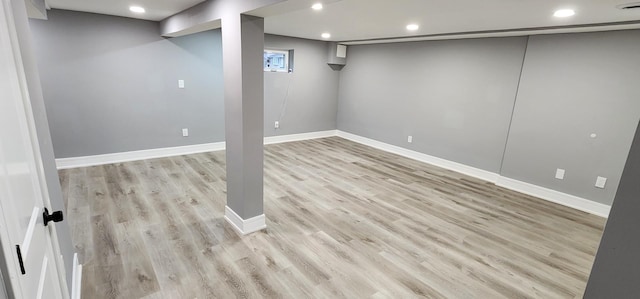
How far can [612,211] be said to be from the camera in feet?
1.96

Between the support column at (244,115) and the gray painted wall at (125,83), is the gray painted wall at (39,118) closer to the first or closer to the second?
the support column at (244,115)

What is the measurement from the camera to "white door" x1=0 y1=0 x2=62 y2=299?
2.38 feet

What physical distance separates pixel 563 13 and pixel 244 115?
3.02 m

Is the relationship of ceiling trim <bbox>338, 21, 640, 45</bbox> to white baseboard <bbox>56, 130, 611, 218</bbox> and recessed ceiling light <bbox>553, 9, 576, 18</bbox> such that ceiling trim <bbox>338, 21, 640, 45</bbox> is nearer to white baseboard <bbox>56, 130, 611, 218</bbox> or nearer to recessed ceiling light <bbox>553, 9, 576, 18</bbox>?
recessed ceiling light <bbox>553, 9, 576, 18</bbox>

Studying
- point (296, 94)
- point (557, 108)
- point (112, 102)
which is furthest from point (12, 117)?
point (296, 94)

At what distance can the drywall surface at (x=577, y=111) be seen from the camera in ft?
10.8

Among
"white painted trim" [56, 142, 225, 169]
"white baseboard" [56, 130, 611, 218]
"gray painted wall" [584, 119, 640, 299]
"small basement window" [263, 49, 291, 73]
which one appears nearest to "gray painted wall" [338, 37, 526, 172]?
"white baseboard" [56, 130, 611, 218]

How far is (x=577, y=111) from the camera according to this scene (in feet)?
11.9

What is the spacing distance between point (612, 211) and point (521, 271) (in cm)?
231

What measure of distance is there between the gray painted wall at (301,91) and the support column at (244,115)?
3247 millimetres

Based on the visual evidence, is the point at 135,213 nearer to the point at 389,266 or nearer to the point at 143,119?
the point at 143,119

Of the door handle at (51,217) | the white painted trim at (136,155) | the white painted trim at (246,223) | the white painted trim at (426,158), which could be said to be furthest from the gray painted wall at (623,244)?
the white painted trim at (136,155)

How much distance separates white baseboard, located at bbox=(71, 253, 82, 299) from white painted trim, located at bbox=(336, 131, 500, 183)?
4886mm

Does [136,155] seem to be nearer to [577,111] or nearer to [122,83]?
[122,83]
